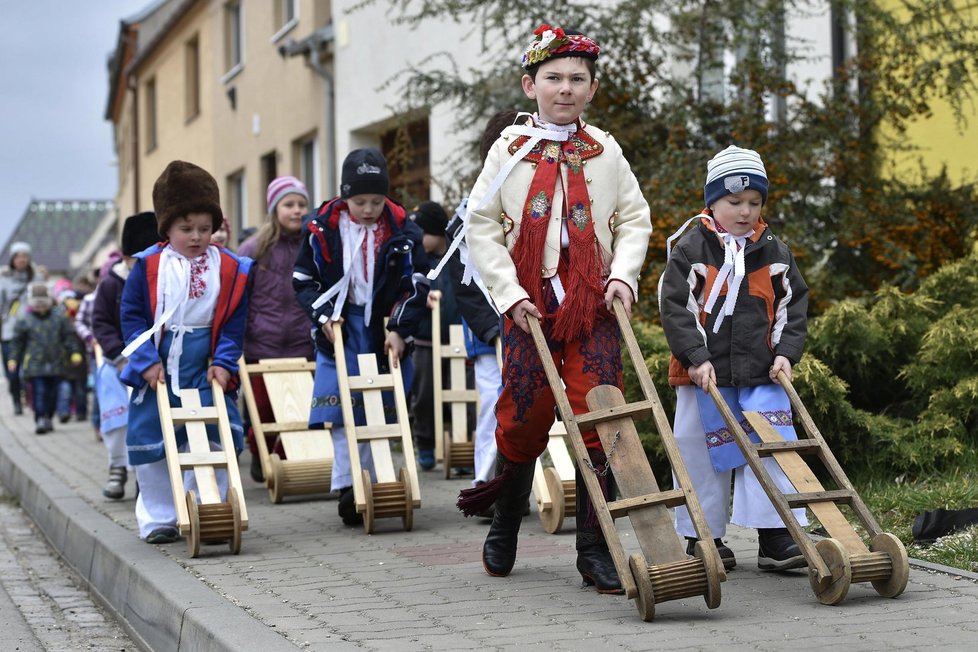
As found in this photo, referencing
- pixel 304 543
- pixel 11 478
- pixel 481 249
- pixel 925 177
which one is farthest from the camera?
pixel 11 478

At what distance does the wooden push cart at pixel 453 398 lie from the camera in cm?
866

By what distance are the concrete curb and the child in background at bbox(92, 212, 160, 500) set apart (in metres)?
0.34

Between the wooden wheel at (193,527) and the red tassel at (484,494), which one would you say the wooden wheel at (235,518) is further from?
the red tassel at (484,494)

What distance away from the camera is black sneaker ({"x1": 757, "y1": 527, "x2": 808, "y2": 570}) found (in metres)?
5.14

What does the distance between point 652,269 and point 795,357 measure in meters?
4.01

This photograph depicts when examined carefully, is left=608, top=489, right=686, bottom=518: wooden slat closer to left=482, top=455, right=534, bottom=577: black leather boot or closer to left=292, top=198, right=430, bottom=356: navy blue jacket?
left=482, top=455, right=534, bottom=577: black leather boot

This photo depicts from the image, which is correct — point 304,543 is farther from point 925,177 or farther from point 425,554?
point 925,177

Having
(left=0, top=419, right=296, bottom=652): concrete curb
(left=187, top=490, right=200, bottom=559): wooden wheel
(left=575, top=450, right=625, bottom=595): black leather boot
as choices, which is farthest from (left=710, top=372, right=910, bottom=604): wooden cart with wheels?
(left=187, top=490, right=200, bottom=559): wooden wheel

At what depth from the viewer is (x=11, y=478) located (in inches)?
432

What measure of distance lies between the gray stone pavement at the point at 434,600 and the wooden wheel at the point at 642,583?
73 millimetres

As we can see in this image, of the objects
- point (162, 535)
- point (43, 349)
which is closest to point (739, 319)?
point (162, 535)

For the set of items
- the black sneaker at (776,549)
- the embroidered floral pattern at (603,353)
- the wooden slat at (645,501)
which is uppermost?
the embroidered floral pattern at (603,353)

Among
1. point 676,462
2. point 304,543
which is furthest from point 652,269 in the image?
point 676,462

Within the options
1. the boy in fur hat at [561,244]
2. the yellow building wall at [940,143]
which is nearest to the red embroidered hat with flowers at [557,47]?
the boy in fur hat at [561,244]
